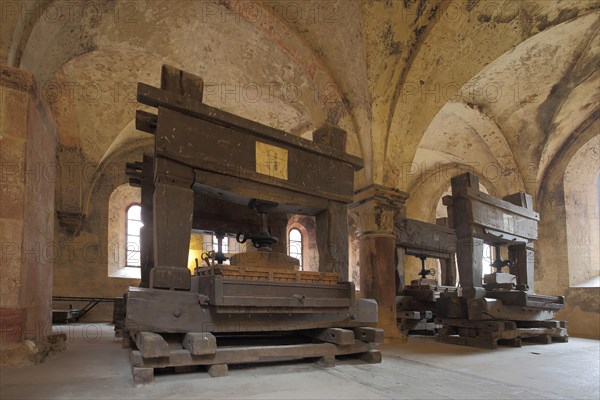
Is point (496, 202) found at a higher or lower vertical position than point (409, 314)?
higher

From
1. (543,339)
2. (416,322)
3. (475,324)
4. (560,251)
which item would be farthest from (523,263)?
(475,324)

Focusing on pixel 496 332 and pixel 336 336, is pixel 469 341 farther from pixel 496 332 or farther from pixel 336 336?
pixel 336 336

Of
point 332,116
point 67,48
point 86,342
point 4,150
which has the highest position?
point 67,48

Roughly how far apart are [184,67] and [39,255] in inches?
219

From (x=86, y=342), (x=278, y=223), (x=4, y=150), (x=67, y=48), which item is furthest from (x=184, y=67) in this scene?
(x=86, y=342)

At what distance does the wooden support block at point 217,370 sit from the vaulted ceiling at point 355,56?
15.9 ft

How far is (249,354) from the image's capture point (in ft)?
14.4

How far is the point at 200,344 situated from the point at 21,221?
9.04ft

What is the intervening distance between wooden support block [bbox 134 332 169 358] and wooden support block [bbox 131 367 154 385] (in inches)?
5.6

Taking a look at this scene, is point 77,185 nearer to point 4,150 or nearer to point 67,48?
point 67,48

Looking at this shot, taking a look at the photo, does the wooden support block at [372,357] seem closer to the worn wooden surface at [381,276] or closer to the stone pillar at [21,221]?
the worn wooden surface at [381,276]

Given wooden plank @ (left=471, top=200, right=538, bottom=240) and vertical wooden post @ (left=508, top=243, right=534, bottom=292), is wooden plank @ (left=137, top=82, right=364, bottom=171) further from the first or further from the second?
vertical wooden post @ (left=508, top=243, right=534, bottom=292)

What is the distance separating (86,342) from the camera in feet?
23.5

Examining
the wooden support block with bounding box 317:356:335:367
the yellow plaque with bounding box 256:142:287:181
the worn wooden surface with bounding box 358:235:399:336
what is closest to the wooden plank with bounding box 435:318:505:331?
the worn wooden surface with bounding box 358:235:399:336
